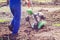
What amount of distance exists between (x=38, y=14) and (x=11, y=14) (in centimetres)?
47

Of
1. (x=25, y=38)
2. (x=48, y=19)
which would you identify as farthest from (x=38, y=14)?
(x=25, y=38)

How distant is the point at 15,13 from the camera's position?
4301 mm

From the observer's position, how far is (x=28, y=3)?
4.43 m

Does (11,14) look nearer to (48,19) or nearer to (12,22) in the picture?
(12,22)

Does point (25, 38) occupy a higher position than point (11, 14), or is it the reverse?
point (11, 14)

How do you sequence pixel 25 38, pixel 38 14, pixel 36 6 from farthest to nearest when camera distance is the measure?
pixel 36 6, pixel 38 14, pixel 25 38

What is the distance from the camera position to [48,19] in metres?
4.75

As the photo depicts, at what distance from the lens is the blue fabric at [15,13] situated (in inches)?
168

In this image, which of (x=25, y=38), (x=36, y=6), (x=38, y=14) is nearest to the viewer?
(x=25, y=38)

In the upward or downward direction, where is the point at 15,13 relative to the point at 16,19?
upward

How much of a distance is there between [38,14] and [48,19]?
225 mm

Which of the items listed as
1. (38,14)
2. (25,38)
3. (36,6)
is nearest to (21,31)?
(25,38)

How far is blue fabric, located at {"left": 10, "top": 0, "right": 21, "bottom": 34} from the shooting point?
4.27 meters

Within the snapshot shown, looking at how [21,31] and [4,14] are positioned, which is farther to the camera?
[4,14]
